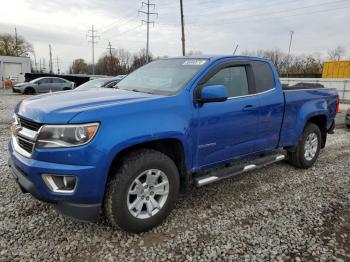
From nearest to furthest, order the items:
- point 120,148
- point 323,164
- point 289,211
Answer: point 120,148, point 289,211, point 323,164

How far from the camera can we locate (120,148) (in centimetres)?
294

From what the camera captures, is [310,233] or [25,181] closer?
[25,181]

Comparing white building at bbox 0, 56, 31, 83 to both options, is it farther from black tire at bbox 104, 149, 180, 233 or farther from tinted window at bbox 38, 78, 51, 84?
black tire at bbox 104, 149, 180, 233

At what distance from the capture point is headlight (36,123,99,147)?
2795mm

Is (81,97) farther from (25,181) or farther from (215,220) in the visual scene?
(215,220)

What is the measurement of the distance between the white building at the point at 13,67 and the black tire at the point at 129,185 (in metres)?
39.1

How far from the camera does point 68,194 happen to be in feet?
9.36

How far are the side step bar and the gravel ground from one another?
403 millimetres

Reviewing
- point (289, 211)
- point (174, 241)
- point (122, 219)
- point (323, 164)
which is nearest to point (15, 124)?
point (122, 219)

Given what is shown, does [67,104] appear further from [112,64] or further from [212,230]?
[112,64]

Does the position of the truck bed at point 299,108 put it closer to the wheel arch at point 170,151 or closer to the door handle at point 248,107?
the door handle at point 248,107

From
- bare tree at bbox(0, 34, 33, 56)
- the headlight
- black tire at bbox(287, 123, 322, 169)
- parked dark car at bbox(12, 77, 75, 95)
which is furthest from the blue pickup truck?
bare tree at bbox(0, 34, 33, 56)

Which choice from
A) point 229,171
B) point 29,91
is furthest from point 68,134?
point 29,91

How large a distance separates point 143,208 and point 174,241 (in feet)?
1.53
